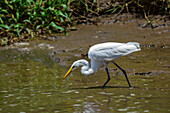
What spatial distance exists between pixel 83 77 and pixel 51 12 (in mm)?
3936

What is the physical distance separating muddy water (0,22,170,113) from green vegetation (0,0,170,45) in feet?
1.66

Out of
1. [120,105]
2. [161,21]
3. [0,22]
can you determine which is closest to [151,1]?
[161,21]

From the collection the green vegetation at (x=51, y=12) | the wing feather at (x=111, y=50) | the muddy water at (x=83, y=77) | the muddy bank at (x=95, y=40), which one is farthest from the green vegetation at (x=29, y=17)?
the wing feather at (x=111, y=50)

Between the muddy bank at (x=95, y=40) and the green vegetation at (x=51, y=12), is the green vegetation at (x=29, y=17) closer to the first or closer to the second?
the green vegetation at (x=51, y=12)

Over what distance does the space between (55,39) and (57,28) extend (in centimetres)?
63

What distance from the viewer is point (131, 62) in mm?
7949

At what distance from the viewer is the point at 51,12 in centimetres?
1062

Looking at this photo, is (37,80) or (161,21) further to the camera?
(161,21)

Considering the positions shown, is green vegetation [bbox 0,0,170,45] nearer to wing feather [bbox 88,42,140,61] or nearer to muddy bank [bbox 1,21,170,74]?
muddy bank [bbox 1,21,170,74]

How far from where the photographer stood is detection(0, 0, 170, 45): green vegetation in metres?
10.4

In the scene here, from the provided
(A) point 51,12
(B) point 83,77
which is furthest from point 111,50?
(A) point 51,12

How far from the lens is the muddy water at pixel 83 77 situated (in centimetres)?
518

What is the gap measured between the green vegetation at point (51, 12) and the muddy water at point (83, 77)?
0.51 m

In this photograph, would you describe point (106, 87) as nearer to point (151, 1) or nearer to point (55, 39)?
point (55, 39)
